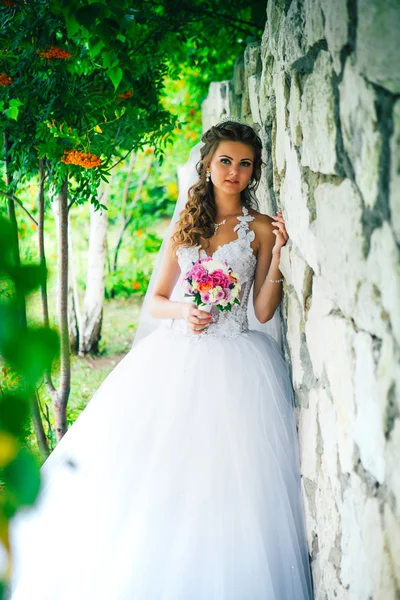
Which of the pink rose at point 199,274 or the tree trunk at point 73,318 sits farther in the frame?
the tree trunk at point 73,318

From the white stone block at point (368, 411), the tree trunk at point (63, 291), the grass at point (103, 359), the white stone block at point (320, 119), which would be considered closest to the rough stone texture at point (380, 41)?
the white stone block at point (320, 119)

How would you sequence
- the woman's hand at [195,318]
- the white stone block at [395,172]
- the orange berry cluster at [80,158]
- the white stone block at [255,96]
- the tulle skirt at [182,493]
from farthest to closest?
the white stone block at [255,96] < the orange berry cluster at [80,158] < the woman's hand at [195,318] < the tulle skirt at [182,493] < the white stone block at [395,172]

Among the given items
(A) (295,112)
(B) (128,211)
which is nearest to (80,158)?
(A) (295,112)

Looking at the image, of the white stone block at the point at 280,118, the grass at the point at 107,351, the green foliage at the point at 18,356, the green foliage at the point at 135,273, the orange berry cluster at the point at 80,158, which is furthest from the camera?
the green foliage at the point at 135,273

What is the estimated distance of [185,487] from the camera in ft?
6.98

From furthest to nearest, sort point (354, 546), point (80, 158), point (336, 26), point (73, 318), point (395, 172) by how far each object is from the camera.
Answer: point (73, 318), point (80, 158), point (354, 546), point (336, 26), point (395, 172)

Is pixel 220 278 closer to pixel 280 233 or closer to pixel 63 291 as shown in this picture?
pixel 280 233

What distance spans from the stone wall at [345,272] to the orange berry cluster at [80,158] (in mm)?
978

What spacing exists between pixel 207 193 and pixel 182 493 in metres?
1.43

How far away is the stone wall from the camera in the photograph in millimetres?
1137

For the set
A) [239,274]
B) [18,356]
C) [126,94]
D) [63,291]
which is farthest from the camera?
[63,291]

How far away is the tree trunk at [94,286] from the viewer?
5715mm

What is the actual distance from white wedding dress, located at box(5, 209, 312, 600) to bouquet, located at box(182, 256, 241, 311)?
294mm

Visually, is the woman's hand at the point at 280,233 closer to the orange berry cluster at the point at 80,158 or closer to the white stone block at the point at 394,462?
the orange berry cluster at the point at 80,158
